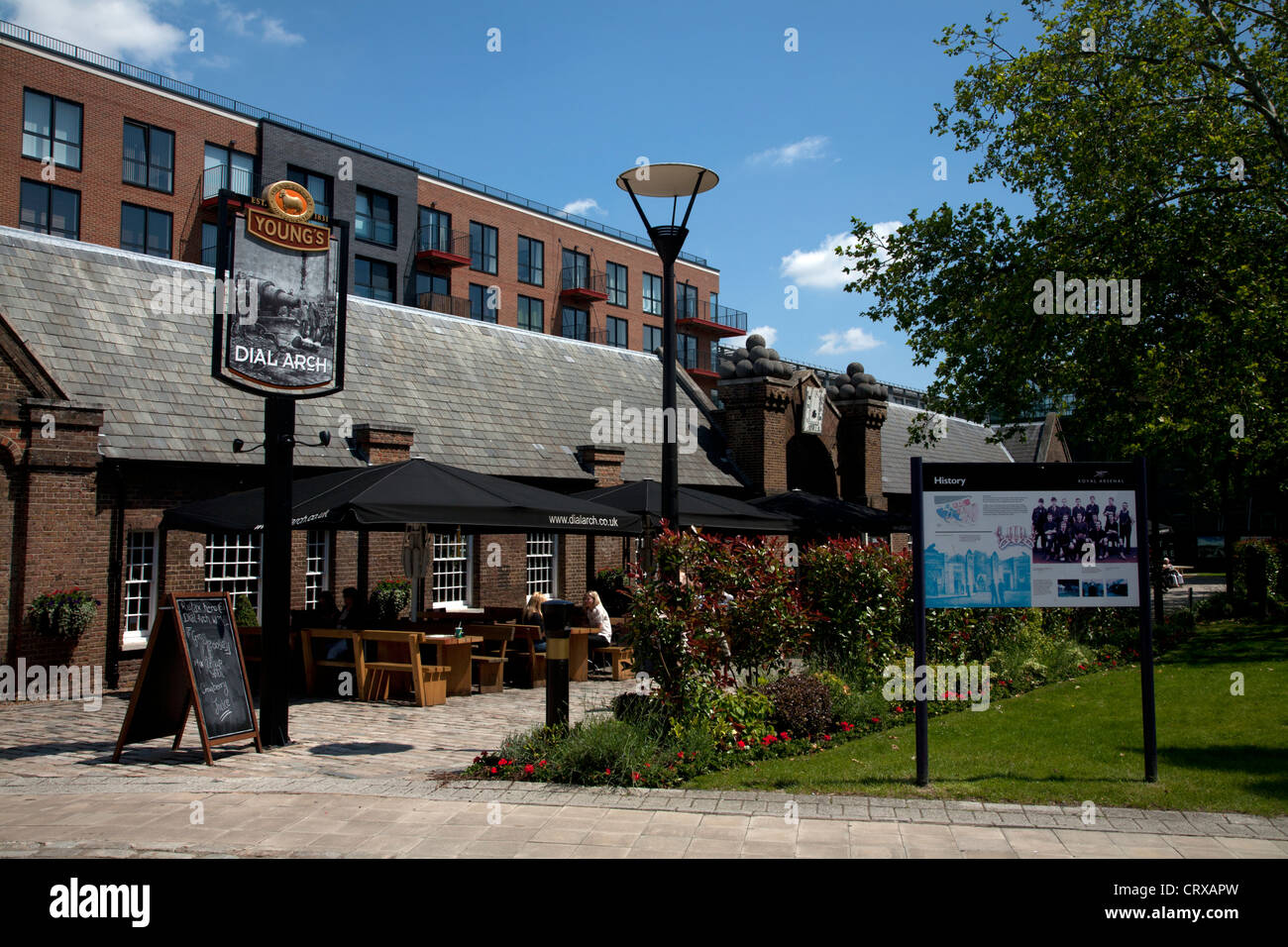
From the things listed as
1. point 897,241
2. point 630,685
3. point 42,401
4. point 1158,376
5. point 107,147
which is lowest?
point 630,685

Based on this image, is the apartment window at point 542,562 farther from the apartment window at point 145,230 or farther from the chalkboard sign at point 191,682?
the apartment window at point 145,230

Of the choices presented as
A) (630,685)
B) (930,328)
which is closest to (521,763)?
(630,685)

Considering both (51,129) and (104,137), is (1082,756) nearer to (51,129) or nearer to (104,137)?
(51,129)

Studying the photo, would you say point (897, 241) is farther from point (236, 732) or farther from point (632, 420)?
point (236, 732)

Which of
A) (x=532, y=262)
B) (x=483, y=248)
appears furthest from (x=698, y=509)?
(x=532, y=262)

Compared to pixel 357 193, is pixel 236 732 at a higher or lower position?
lower

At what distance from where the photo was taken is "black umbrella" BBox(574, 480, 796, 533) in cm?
1703

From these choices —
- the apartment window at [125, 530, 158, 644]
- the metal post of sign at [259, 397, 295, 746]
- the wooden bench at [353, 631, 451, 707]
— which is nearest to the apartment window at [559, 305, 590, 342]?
the apartment window at [125, 530, 158, 644]

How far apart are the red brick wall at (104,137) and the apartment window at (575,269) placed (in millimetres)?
17210

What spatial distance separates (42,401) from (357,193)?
2981cm

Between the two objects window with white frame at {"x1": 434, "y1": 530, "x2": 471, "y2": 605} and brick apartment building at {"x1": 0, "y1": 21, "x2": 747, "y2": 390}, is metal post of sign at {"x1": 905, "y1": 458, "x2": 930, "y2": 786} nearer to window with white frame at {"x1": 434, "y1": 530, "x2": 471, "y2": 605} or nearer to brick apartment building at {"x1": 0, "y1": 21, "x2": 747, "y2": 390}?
window with white frame at {"x1": 434, "y1": 530, "x2": 471, "y2": 605}

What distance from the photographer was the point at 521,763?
8516 millimetres

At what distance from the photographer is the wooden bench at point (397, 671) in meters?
12.8

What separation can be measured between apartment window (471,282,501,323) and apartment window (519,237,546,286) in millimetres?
2112
